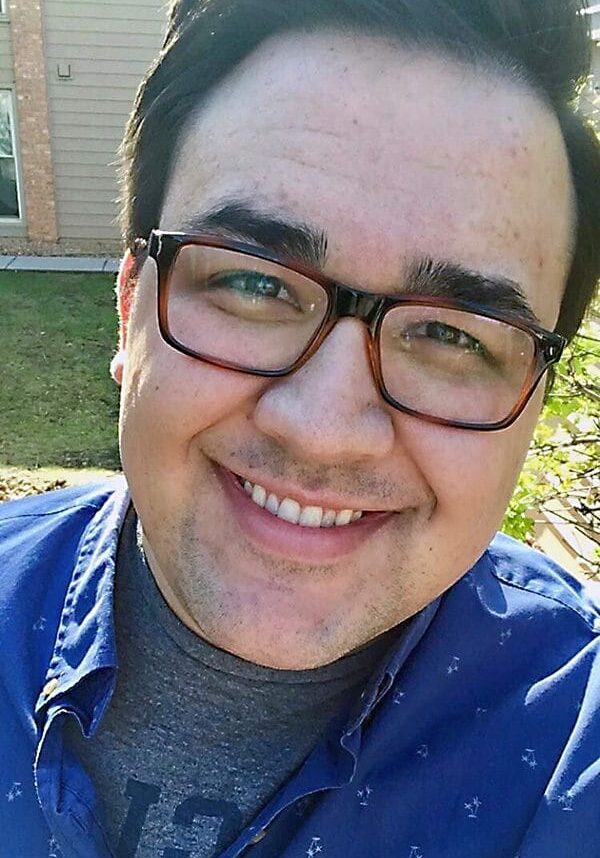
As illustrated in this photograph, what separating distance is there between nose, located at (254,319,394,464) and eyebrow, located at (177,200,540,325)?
106 millimetres

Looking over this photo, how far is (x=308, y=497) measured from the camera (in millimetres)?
1308

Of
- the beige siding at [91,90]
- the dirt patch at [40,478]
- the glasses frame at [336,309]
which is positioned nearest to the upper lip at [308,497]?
the glasses frame at [336,309]

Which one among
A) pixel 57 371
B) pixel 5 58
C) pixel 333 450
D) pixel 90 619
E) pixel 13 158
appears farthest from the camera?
pixel 13 158

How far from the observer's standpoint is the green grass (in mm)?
6227

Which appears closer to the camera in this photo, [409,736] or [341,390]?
[341,390]

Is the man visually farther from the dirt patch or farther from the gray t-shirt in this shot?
the dirt patch

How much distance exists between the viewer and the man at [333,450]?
1.28m

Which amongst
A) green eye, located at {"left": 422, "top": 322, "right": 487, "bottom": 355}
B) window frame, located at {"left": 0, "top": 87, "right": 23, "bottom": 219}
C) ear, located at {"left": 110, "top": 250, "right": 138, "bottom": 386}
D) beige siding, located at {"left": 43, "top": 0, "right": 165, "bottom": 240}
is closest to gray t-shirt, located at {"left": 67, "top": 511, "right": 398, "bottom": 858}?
ear, located at {"left": 110, "top": 250, "right": 138, "bottom": 386}

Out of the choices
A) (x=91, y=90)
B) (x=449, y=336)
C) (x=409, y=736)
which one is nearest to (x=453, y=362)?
(x=449, y=336)

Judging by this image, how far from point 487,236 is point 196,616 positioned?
29.7 inches

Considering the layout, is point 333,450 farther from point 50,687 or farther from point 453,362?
point 50,687

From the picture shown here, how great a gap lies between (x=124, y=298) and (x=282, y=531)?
66 cm

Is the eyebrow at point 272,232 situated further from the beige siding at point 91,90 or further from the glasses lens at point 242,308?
the beige siding at point 91,90

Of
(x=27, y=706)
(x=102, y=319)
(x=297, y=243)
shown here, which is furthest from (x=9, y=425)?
(x=297, y=243)
